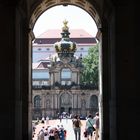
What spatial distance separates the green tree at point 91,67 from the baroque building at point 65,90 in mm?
1882

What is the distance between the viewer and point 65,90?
11006 centimetres

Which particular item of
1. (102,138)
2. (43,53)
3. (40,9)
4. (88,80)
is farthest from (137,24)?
(43,53)

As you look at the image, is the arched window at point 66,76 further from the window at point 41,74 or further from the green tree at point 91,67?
the window at point 41,74

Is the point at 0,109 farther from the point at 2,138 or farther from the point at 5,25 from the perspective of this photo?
the point at 5,25

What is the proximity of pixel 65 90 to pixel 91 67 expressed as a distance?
419 inches

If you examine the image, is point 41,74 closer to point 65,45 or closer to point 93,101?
point 65,45

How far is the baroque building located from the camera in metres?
108

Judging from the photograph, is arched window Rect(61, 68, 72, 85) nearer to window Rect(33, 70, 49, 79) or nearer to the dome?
the dome

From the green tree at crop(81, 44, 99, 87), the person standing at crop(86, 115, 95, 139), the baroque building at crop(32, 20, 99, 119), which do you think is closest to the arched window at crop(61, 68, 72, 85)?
the baroque building at crop(32, 20, 99, 119)

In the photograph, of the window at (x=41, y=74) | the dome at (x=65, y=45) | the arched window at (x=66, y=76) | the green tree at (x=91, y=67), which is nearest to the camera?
the green tree at (x=91, y=67)

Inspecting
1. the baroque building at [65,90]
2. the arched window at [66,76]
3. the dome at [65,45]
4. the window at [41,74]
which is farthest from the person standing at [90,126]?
the window at [41,74]

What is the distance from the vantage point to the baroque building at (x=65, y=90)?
107750 millimetres

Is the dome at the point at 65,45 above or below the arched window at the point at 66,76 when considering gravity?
above

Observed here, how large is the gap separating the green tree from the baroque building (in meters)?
1.88
